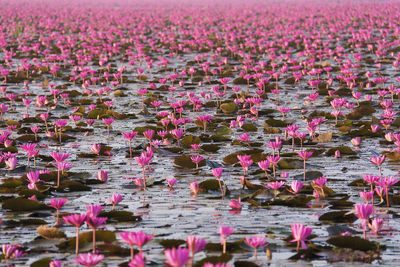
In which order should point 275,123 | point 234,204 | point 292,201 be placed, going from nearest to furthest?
1. point 234,204
2. point 292,201
3. point 275,123

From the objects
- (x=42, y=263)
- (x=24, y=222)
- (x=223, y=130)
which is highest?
→ (x=42, y=263)

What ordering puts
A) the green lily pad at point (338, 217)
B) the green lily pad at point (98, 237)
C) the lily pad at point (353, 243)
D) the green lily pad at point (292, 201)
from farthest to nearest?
the green lily pad at point (292, 201)
the green lily pad at point (338, 217)
the green lily pad at point (98, 237)
the lily pad at point (353, 243)

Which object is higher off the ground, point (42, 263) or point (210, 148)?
point (42, 263)

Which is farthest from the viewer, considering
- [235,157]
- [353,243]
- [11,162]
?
[235,157]

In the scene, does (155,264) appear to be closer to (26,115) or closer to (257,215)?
(257,215)

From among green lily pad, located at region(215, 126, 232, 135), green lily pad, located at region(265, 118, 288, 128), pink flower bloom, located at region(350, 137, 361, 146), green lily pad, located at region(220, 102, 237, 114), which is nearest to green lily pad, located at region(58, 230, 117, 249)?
pink flower bloom, located at region(350, 137, 361, 146)

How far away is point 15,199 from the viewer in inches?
196

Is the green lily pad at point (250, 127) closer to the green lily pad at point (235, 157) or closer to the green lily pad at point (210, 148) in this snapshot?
the green lily pad at point (210, 148)

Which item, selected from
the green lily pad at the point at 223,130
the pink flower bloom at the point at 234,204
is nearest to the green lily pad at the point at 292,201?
the pink flower bloom at the point at 234,204

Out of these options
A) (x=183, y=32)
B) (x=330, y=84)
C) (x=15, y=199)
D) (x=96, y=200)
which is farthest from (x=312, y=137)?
(x=183, y=32)

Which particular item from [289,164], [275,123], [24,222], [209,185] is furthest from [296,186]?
[275,123]

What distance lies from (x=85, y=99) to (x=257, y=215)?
23.2ft

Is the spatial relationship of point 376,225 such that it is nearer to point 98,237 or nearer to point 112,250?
point 112,250

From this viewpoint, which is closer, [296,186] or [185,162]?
[296,186]
